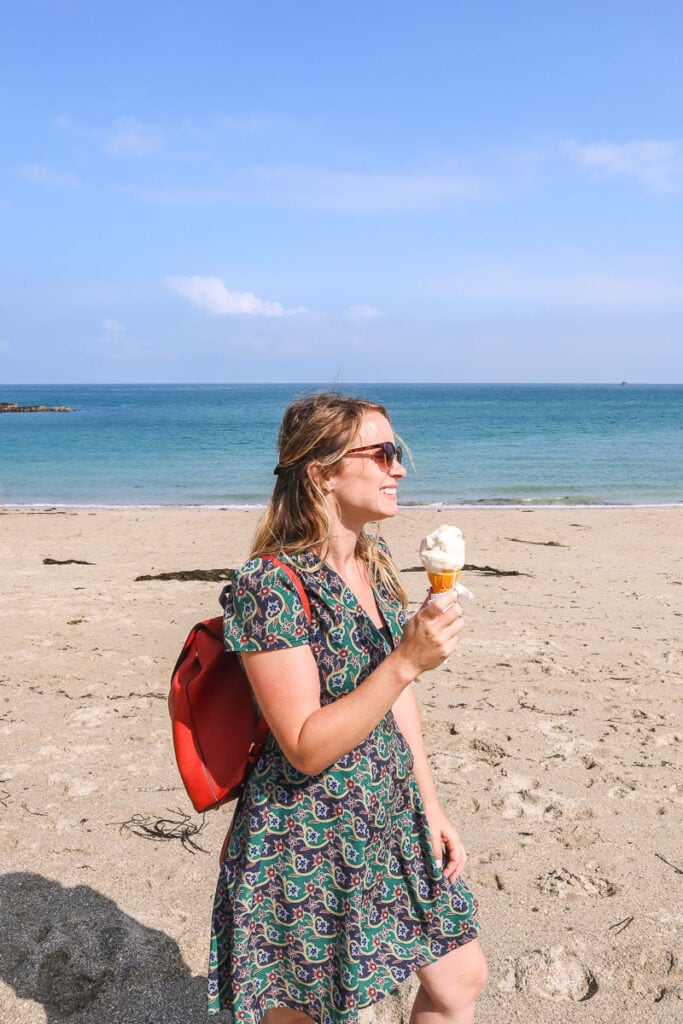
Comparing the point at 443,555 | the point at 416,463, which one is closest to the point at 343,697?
the point at 443,555

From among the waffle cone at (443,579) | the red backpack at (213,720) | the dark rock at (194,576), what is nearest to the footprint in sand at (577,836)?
the waffle cone at (443,579)

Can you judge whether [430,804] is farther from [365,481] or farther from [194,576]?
[194,576]

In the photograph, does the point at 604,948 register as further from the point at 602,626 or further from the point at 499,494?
the point at 499,494

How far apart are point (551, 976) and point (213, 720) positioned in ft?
6.49

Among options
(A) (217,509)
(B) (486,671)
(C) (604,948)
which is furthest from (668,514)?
(C) (604,948)

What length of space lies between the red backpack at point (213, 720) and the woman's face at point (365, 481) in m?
0.27

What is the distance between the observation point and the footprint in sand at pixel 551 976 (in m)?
3.08

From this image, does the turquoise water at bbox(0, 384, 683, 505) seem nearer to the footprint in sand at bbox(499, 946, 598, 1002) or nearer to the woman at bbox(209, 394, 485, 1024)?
the footprint in sand at bbox(499, 946, 598, 1002)

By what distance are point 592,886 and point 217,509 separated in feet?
55.9

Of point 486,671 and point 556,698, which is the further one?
point 486,671

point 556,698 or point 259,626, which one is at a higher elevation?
point 259,626

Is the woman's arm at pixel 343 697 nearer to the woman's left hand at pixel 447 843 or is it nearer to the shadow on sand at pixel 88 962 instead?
the woman's left hand at pixel 447 843

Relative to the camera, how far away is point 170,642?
746 centimetres

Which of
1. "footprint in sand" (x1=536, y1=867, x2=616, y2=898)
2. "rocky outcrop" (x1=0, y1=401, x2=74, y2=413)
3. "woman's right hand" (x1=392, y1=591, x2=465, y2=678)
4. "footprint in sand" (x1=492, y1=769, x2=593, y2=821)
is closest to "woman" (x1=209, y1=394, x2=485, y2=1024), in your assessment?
"woman's right hand" (x1=392, y1=591, x2=465, y2=678)
